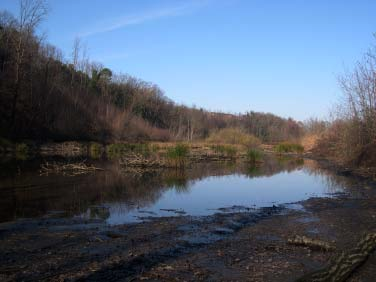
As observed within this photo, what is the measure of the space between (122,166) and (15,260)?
1721cm

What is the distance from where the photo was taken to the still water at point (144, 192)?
10586 millimetres

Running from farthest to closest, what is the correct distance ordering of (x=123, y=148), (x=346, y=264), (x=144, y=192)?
1. (x=123, y=148)
2. (x=144, y=192)
3. (x=346, y=264)

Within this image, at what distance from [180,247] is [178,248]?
0.09m

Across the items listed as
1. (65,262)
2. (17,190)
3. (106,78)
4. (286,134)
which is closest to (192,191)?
(17,190)

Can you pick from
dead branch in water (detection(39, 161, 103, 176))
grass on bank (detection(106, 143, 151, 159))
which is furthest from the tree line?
dead branch in water (detection(39, 161, 103, 176))

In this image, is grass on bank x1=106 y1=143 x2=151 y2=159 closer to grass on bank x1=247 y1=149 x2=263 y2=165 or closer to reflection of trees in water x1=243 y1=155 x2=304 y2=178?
grass on bank x1=247 y1=149 x2=263 y2=165

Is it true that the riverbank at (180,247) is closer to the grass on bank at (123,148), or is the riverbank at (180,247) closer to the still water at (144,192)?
the still water at (144,192)

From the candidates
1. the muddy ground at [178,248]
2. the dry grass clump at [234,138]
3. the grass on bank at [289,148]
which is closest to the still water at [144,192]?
the muddy ground at [178,248]

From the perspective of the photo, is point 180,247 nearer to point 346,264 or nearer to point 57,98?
point 346,264

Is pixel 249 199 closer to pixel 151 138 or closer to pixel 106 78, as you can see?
Answer: pixel 151 138

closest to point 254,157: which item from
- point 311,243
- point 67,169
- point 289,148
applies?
point 67,169

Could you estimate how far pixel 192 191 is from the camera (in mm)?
14938

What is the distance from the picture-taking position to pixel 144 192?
46.2 feet

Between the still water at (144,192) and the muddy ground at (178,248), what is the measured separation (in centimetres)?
118
